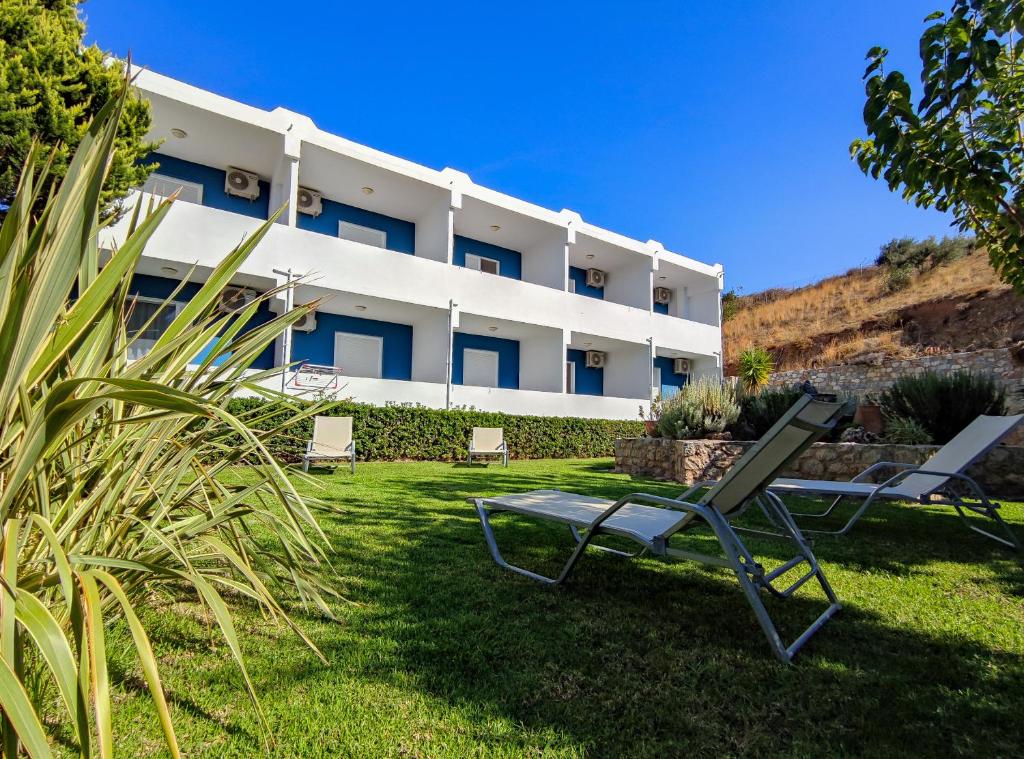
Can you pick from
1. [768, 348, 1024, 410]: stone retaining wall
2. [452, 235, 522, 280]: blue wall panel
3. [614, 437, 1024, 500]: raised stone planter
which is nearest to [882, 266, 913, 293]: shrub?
[768, 348, 1024, 410]: stone retaining wall

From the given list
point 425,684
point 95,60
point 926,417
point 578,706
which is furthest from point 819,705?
point 95,60

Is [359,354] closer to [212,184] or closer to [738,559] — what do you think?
[212,184]

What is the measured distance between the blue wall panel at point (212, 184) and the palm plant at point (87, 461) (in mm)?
12117

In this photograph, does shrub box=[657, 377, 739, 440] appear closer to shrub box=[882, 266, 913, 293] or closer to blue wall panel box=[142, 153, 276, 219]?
blue wall panel box=[142, 153, 276, 219]

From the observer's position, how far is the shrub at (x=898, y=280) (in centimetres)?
2516

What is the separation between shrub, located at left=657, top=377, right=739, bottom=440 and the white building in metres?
5.20

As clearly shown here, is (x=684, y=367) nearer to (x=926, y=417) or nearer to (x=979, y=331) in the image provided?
(x=979, y=331)

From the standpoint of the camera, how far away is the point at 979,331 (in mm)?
18469

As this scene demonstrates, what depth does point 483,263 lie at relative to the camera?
16.3 m

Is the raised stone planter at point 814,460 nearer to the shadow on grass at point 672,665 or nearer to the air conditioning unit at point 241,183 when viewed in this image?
the shadow on grass at point 672,665

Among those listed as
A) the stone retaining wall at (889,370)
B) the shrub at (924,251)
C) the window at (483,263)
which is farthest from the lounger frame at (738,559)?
the shrub at (924,251)

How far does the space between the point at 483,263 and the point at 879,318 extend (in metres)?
18.7

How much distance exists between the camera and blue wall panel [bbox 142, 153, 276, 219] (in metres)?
11.5

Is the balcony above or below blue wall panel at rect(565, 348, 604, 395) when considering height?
above
